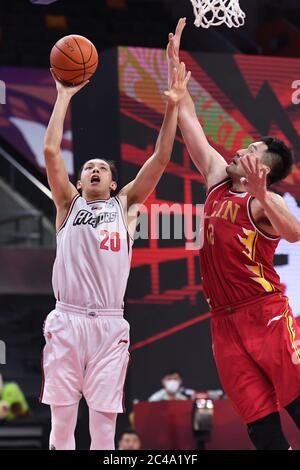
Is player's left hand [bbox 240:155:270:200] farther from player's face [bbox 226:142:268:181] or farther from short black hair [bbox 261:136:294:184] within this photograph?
short black hair [bbox 261:136:294:184]

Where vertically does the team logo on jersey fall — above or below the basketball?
below

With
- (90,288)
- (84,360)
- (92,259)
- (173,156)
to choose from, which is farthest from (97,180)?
(173,156)

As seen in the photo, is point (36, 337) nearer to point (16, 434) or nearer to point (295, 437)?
point (16, 434)

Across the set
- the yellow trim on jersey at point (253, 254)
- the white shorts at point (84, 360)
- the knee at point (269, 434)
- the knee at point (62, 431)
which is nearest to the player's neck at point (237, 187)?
the yellow trim on jersey at point (253, 254)

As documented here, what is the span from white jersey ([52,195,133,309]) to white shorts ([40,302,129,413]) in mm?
102

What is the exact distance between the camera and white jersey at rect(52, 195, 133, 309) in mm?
5641

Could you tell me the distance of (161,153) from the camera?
231 inches

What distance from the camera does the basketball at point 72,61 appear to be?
5863mm

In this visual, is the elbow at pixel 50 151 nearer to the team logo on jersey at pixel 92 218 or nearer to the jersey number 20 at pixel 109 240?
the team logo on jersey at pixel 92 218

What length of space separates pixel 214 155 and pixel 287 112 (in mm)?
4418

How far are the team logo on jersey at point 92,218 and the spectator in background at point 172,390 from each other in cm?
419

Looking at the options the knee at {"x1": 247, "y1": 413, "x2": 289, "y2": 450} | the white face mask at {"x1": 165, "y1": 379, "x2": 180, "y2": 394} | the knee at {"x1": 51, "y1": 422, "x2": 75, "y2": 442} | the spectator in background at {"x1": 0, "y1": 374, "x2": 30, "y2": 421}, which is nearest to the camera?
the knee at {"x1": 247, "y1": 413, "x2": 289, "y2": 450}

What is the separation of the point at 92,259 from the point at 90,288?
177 millimetres

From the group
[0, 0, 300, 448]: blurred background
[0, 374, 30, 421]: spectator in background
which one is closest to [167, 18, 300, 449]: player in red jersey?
[0, 0, 300, 448]: blurred background
